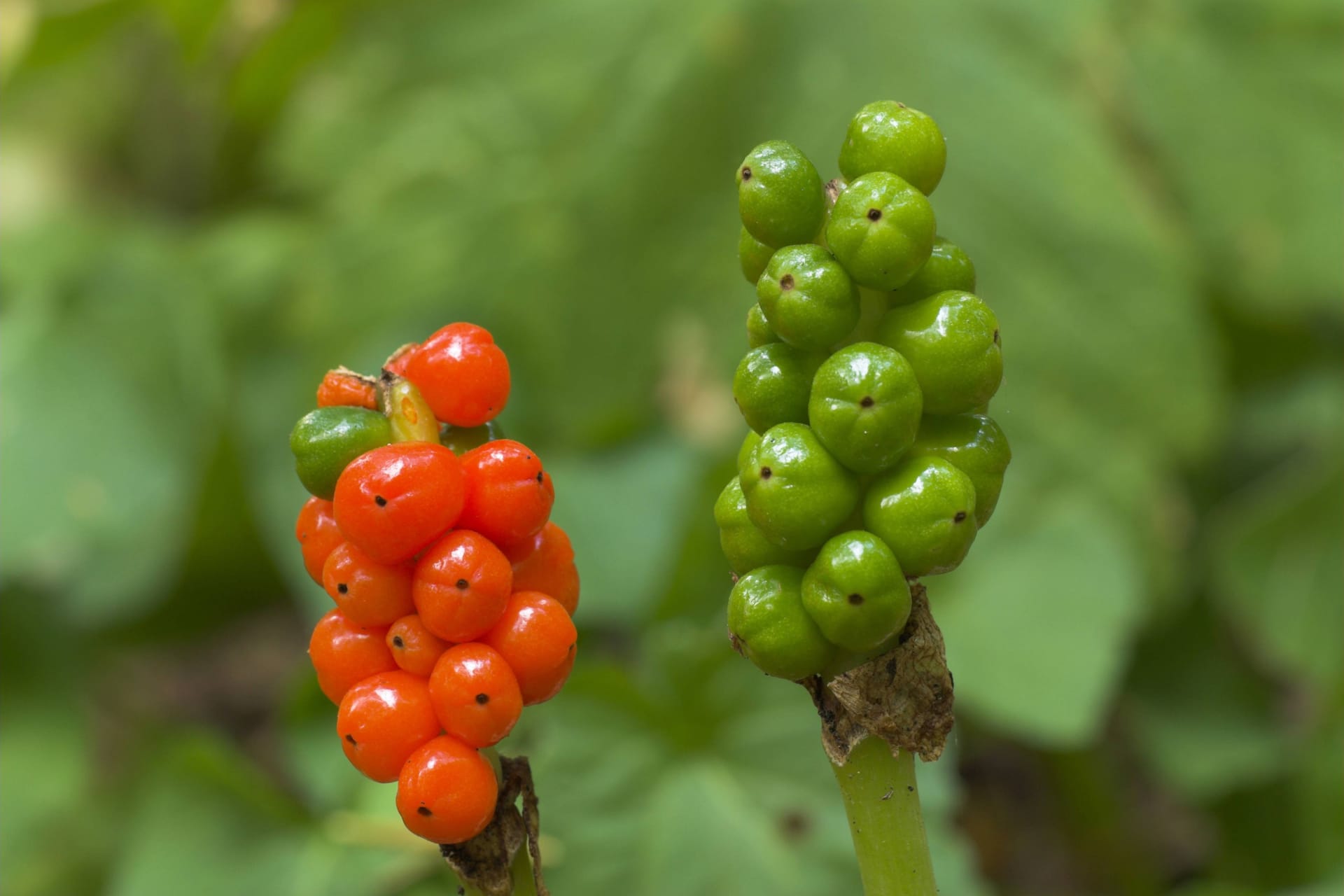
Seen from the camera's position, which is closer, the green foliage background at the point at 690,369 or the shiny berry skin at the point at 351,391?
the shiny berry skin at the point at 351,391

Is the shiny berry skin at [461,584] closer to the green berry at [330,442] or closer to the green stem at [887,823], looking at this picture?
the green berry at [330,442]

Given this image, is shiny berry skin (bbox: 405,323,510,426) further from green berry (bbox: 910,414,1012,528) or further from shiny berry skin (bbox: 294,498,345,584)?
green berry (bbox: 910,414,1012,528)

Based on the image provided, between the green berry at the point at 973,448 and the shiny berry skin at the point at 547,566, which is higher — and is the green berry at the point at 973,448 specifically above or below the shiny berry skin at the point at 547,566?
above

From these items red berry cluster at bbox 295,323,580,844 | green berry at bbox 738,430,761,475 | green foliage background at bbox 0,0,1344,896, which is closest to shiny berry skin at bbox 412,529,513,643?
red berry cluster at bbox 295,323,580,844

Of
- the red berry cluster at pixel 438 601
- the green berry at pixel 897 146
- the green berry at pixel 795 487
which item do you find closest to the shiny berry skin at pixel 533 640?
the red berry cluster at pixel 438 601

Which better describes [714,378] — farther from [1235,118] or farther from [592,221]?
[1235,118]

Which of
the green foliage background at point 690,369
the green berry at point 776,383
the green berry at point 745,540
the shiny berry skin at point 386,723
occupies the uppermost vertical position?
the green berry at point 776,383

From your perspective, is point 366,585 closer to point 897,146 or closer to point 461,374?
point 461,374
